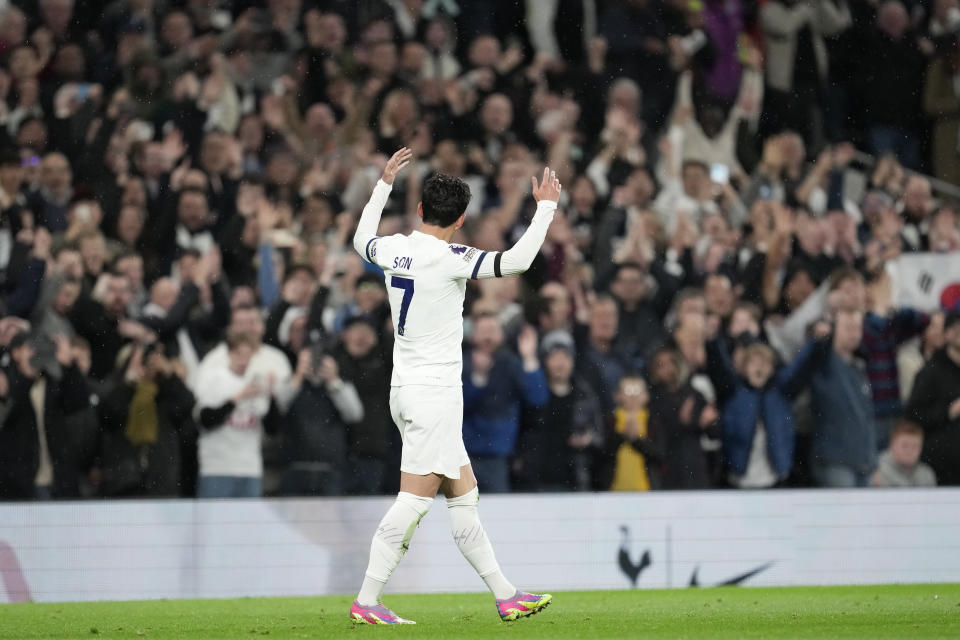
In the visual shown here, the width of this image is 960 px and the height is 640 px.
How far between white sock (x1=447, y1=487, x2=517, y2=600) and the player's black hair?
140cm

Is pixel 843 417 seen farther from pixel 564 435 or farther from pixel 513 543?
pixel 513 543

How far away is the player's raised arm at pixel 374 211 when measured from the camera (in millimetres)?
7289

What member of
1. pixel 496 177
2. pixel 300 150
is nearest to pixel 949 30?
pixel 496 177

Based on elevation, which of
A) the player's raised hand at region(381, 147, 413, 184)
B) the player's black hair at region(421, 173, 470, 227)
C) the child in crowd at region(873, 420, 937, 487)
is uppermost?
the player's raised hand at region(381, 147, 413, 184)

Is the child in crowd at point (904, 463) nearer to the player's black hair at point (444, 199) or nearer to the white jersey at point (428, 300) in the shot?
the white jersey at point (428, 300)

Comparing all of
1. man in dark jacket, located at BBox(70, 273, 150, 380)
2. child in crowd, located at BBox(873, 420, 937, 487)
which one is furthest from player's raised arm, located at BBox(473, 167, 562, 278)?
child in crowd, located at BBox(873, 420, 937, 487)

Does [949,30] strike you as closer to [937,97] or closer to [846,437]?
[937,97]

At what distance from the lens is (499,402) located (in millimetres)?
11289

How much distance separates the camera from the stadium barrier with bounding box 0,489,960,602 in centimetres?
1071

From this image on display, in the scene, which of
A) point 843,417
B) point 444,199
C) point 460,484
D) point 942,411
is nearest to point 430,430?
point 460,484

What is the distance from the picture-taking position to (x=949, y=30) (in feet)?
52.0

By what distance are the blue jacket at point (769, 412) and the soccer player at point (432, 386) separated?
495 cm

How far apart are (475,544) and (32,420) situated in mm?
5153

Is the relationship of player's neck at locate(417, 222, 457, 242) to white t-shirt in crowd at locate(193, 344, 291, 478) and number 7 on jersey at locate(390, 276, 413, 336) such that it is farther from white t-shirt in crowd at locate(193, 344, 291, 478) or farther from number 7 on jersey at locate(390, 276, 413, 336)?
white t-shirt in crowd at locate(193, 344, 291, 478)
